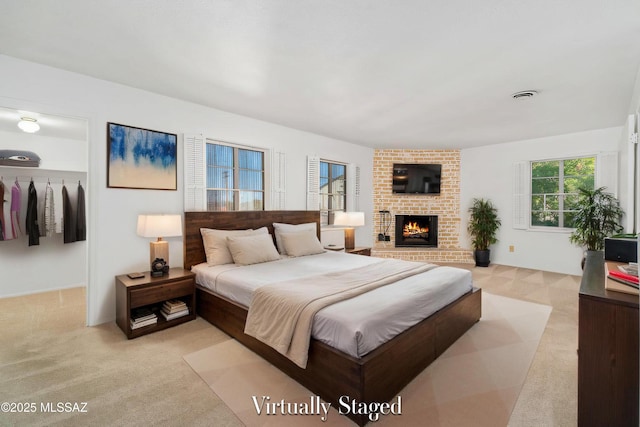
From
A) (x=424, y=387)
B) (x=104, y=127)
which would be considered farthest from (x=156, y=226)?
(x=424, y=387)

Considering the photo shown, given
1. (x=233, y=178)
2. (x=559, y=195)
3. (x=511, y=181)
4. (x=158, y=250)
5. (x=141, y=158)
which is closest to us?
(x=158, y=250)

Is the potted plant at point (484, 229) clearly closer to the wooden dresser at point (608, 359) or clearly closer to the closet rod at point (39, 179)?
the wooden dresser at point (608, 359)

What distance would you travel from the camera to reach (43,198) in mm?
4160

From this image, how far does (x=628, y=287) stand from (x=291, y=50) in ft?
8.58

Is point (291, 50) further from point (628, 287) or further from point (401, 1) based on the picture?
point (628, 287)

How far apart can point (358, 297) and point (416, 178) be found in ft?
15.8

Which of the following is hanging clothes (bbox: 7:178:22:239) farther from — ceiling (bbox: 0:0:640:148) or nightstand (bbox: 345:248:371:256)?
nightstand (bbox: 345:248:371:256)

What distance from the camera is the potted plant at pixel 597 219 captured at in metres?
4.42

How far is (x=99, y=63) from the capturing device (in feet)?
8.70

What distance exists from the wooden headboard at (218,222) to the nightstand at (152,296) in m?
0.28

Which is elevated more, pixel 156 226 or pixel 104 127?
pixel 104 127

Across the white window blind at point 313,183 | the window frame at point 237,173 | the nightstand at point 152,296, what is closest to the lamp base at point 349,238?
the white window blind at point 313,183

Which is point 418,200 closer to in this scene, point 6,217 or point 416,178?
point 416,178

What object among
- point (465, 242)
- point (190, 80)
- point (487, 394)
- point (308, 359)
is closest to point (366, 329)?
point (308, 359)
